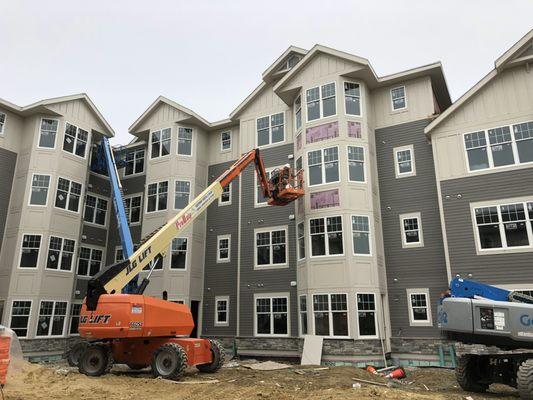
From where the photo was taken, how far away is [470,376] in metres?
11.9

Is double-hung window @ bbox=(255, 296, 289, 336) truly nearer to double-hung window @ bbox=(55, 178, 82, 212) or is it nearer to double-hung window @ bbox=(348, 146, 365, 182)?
double-hung window @ bbox=(348, 146, 365, 182)

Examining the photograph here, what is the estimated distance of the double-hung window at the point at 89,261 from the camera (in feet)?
82.4

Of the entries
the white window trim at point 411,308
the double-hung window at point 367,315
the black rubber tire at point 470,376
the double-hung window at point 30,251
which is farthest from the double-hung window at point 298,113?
the double-hung window at point 30,251

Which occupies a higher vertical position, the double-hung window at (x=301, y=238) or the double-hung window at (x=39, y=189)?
the double-hung window at (x=39, y=189)

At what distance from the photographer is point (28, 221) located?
73.2 feet

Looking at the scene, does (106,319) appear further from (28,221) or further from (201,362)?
(28,221)

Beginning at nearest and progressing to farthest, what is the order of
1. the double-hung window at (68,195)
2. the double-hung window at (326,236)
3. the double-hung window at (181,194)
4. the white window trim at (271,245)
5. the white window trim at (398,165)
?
the double-hung window at (326,236) < the white window trim at (398,165) < the white window trim at (271,245) < the double-hung window at (68,195) < the double-hung window at (181,194)

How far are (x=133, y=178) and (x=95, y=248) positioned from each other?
16.5ft

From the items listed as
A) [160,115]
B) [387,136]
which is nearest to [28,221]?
[160,115]

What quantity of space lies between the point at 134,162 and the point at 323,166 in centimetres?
1381

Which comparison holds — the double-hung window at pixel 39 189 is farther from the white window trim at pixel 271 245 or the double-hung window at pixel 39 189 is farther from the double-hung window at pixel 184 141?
the white window trim at pixel 271 245

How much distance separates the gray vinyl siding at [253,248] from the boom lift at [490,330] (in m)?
9.90

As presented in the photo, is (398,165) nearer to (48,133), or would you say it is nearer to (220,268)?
(220,268)

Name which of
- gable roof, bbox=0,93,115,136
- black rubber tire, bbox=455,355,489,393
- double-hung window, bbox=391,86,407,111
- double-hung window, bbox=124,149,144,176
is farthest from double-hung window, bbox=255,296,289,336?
gable roof, bbox=0,93,115,136
